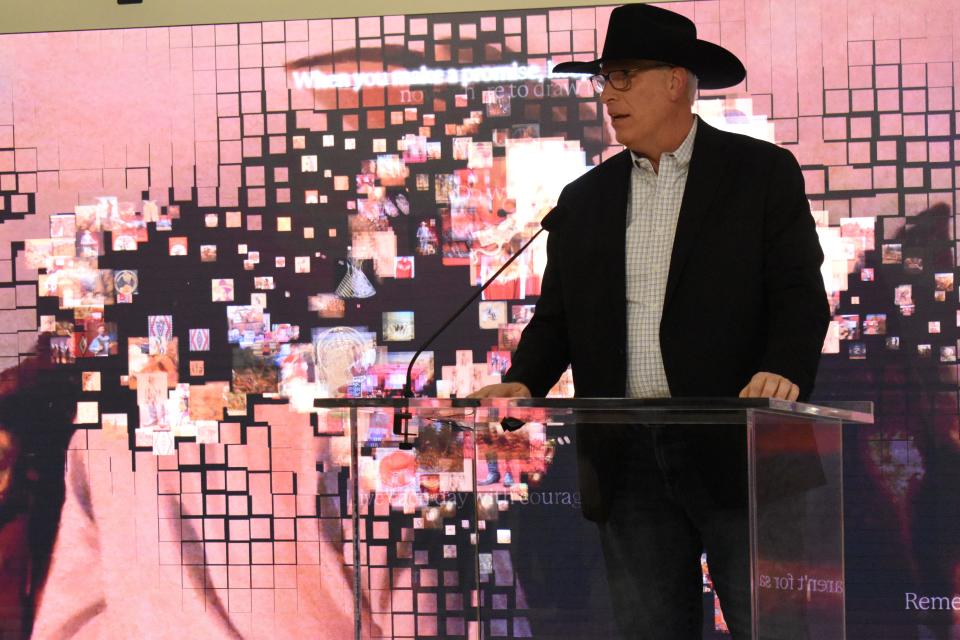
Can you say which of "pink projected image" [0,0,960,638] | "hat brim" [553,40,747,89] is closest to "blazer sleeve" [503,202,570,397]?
"hat brim" [553,40,747,89]

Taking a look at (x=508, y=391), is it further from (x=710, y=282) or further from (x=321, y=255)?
(x=321, y=255)

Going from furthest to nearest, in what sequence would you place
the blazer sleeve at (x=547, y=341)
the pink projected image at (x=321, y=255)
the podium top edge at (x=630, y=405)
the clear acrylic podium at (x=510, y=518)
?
the pink projected image at (x=321, y=255), the blazer sleeve at (x=547, y=341), the clear acrylic podium at (x=510, y=518), the podium top edge at (x=630, y=405)

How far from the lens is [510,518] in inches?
A: 65.2

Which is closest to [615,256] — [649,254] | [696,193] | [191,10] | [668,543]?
[649,254]

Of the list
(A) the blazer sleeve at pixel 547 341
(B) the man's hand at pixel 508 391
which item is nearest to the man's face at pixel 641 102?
(A) the blazer sleeve at pixel 547 341

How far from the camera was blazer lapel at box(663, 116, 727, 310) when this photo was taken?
2016 mm

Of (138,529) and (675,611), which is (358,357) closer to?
(138,529)

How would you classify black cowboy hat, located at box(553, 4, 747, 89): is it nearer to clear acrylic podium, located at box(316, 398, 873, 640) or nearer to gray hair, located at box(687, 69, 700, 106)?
gray hair, located at box(687, 69, 700, 106)

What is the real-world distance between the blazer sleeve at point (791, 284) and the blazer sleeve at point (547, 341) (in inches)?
15.1

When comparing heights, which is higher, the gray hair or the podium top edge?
the gray hair

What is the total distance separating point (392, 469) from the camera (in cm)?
171

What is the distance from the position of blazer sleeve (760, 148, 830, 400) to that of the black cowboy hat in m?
0.23

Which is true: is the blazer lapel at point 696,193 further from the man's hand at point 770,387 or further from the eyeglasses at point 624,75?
the man's hand at point 770,387

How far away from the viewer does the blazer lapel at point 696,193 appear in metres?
2.02
